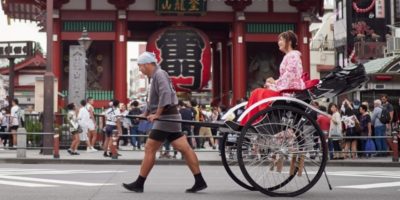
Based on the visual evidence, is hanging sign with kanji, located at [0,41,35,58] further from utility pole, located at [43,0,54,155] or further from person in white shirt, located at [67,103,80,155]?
utility pole, located at [43,0,54,155]

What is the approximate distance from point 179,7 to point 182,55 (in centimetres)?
205

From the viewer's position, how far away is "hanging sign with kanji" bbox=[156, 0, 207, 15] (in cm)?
2803

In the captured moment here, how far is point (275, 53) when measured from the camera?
30.9 metres

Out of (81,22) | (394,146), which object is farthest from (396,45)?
(394,146)

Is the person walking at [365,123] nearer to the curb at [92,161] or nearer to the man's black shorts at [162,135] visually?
the curb at [92,161]

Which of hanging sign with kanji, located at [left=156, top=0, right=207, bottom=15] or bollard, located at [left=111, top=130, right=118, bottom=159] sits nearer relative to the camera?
bollard, located at [left=111, top=130, right=118, bottom=159]

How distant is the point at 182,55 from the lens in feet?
91.1

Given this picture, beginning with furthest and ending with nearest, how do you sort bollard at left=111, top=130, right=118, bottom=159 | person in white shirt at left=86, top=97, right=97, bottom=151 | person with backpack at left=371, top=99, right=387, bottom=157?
person in white shirt at left=86, top=97, right=97, bottom=151 → person with backpack at left=371, top=99, right=387, bottom=157 → bollard at left=111, top=130, right=118, bottom=159

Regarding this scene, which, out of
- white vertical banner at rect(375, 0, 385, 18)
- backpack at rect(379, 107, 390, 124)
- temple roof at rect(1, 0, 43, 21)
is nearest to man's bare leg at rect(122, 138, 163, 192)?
backpack at rect(379, 107, 390, 124)

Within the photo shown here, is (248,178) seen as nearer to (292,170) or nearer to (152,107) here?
(292,170)

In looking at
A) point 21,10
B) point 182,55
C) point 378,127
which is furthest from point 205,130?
point 21,10

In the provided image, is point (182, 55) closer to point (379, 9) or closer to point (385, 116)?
point (385, 116)

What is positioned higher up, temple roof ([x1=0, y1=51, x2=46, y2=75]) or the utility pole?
temple roof ([x1=0, y1=51, x2=46, y2=75])

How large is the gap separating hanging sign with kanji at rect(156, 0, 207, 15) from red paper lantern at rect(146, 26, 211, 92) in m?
0.70
